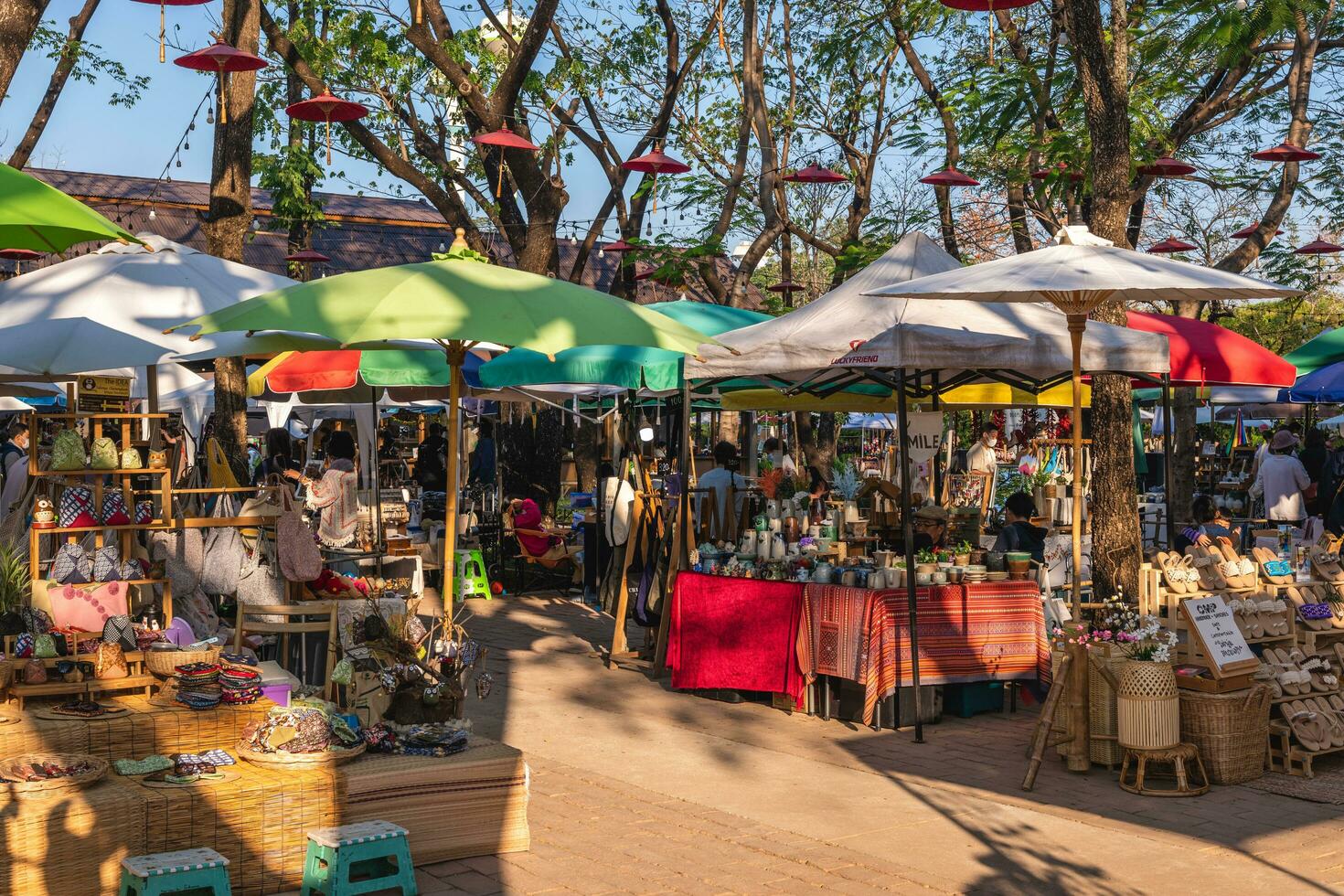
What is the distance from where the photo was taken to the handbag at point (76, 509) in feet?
23.1

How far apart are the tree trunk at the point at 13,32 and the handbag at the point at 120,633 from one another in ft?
10.1

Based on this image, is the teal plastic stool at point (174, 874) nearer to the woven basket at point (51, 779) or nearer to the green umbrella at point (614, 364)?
the woven basket at point (51, 779)

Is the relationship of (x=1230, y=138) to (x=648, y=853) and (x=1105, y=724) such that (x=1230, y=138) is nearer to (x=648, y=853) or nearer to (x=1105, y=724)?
(x=1105, y=724)

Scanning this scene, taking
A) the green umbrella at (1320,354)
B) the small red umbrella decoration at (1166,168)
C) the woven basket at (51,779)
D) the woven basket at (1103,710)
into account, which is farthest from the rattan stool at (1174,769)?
the green umbrella at (1320,354)

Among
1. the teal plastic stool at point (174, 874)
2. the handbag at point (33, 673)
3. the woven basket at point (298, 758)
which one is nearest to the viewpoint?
the teal plastic stool at point (174, 874)

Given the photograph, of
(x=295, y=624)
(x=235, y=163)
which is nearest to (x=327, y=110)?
(x=235, y=163)

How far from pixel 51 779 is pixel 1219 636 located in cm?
573

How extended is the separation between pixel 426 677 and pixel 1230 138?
19.2 meters

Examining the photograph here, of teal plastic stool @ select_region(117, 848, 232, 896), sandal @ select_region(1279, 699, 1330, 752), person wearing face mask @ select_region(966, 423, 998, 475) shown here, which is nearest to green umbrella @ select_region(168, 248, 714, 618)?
teal plastic stool @ select_region(117, 848, 232, 896)

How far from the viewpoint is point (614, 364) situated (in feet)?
32.8

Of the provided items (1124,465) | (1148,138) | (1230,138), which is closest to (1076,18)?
(1124,465)

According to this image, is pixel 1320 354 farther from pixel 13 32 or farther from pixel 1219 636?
pixel 13 32

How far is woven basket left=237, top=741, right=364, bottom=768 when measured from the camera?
533 cm

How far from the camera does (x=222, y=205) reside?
11.4 meters
